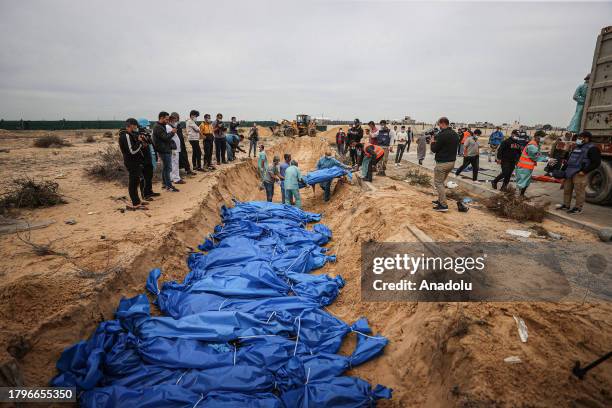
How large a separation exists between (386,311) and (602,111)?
23.8 ft

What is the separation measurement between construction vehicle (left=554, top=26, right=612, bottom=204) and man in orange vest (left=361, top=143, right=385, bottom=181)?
504 centimetres

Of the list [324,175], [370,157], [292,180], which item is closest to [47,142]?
[292,180]

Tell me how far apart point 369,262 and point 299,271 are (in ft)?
4.55

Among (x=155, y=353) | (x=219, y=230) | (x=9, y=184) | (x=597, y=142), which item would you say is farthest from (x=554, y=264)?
(x=9, y=184)

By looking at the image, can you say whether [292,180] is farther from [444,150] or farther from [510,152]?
[510,152]

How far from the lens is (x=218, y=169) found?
11.1m

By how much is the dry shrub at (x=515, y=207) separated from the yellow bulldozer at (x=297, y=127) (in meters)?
24.8

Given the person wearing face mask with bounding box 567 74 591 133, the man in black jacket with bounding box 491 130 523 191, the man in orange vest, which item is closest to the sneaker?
the man in black jacket with bounding box 491 130 523 191

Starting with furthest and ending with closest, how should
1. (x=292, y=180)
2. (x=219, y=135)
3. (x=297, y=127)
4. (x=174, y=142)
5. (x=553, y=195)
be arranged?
1. (x=297, y=127)
2. (x=219, y=135)
3. (x=292, y=180)
4. (x=553, y=195)
5. (x=174, y=142)

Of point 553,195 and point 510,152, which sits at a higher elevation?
point 510,152

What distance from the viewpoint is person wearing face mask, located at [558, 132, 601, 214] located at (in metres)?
5.72

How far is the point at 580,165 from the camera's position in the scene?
19.1ft

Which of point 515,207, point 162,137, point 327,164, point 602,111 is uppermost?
point 602,111

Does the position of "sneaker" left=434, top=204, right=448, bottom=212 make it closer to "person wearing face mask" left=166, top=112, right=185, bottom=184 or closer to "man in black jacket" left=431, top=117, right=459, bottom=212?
"man in black jacket" left=431, top=117, right=459, bottom=212
